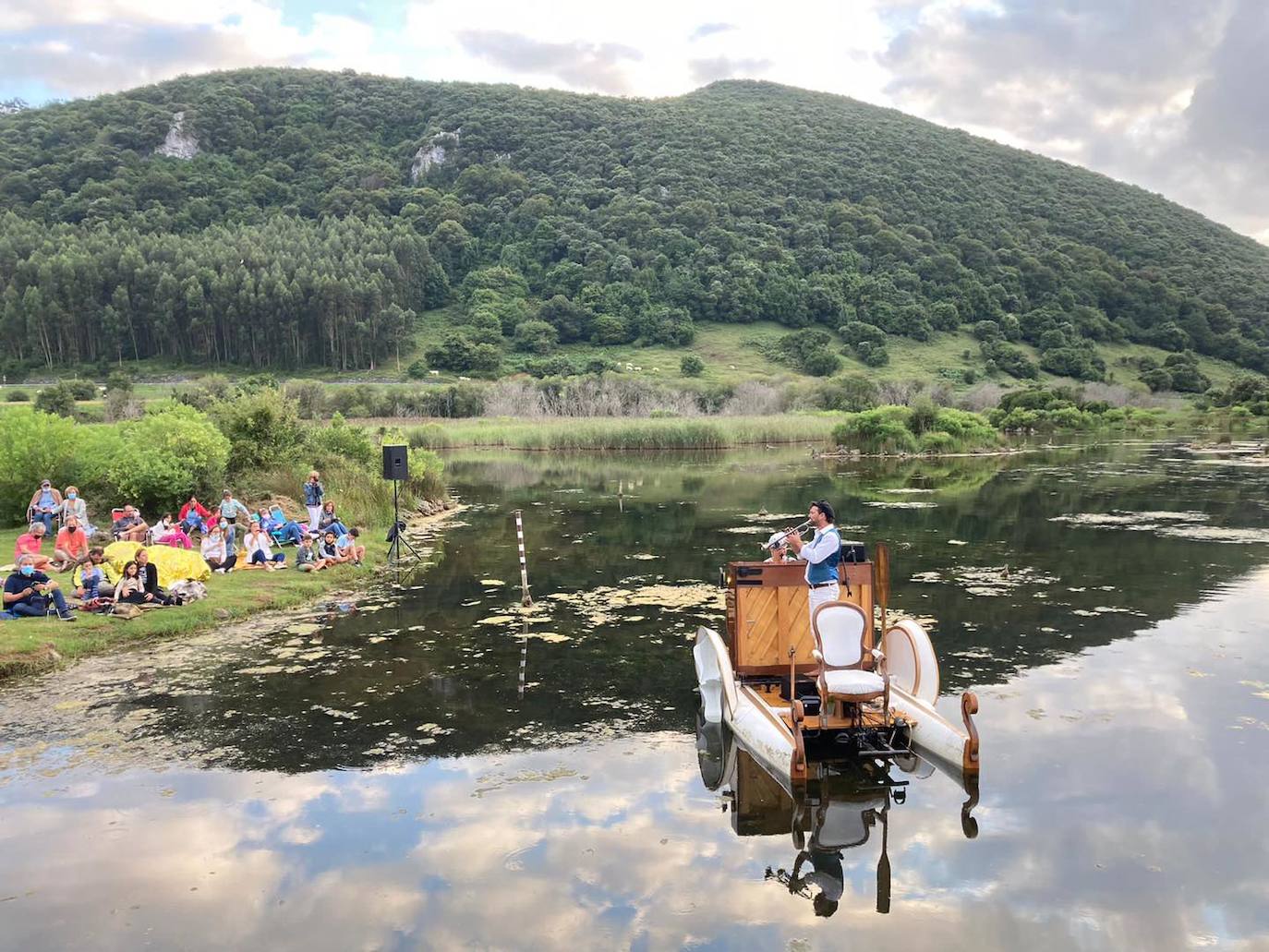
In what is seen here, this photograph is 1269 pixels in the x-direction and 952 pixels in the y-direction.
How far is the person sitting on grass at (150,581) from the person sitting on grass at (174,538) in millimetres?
2471

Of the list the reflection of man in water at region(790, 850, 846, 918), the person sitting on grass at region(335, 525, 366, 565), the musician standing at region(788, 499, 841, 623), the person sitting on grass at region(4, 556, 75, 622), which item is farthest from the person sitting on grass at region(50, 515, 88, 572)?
the reflection of man in water at region(790, 850, 846, 918)

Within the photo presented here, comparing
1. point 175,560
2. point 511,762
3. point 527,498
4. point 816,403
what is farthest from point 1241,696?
point 816,403

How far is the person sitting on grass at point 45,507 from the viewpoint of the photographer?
2202 centimetres

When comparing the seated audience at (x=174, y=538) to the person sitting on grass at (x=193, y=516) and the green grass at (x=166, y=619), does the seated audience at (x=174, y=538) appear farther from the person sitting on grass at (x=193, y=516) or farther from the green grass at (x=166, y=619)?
the person sitting on grass at (x=193, y=516)

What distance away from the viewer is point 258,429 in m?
28.2

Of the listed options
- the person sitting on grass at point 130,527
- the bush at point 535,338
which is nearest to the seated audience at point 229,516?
the person sitting on grass at point 130,527

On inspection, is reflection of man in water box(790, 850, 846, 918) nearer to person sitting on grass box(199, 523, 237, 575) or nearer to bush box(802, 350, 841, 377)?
person sitting on grass box(199, 523, 237, 575)

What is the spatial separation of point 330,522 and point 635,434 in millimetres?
39805

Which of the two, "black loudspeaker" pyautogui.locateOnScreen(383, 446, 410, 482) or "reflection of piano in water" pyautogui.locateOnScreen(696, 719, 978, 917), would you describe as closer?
"reflection of piano in water" pyautogui.locateOnScreen(696, 719, 978, 917)

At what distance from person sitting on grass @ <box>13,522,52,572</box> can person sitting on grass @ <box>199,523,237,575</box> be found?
2.72 meters

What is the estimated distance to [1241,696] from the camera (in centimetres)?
1212

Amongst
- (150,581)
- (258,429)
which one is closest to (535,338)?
(258,429)

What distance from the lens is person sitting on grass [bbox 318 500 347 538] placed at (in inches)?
864

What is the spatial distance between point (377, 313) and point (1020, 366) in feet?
237
